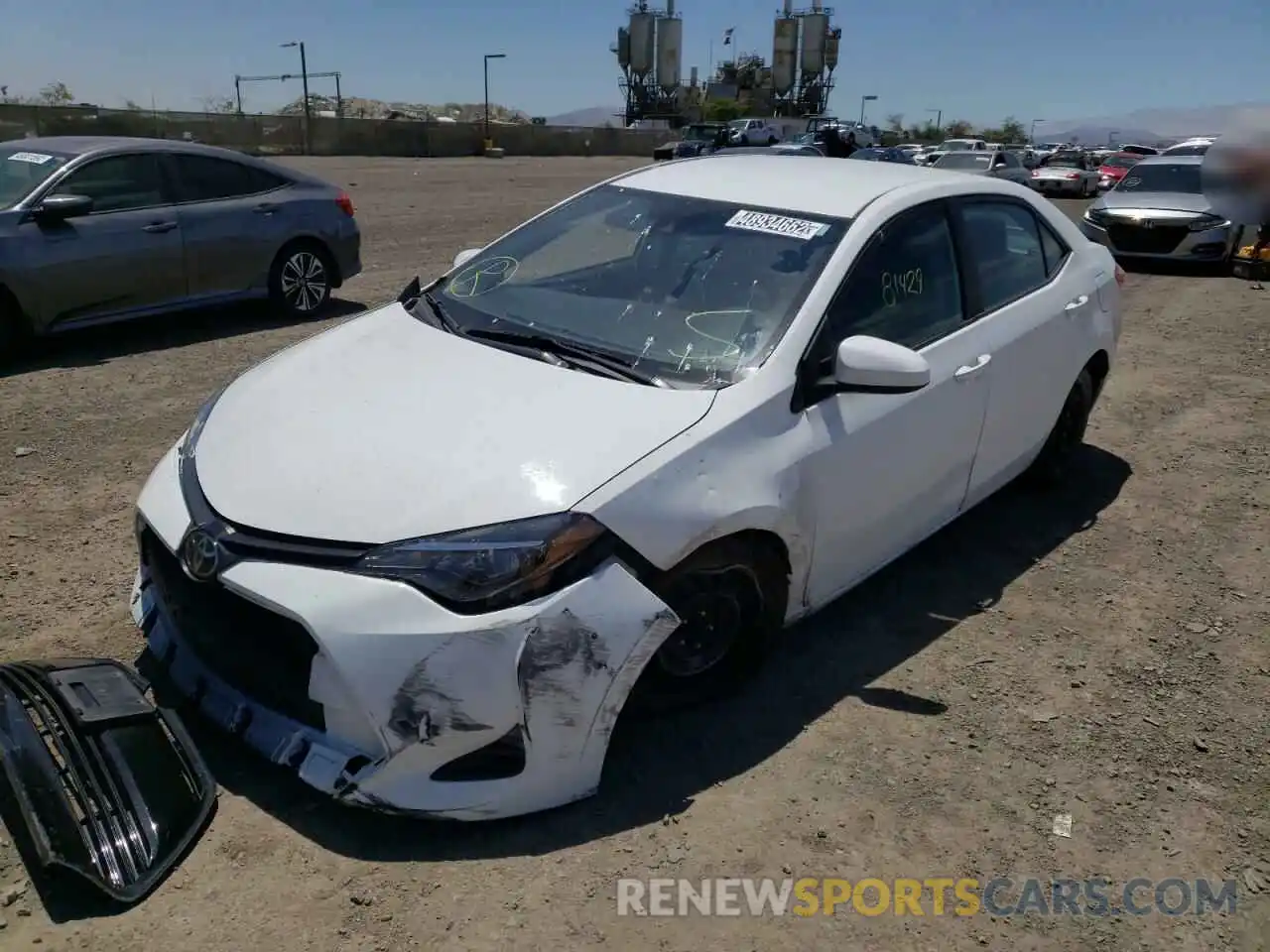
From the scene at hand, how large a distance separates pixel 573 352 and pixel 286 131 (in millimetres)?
37080

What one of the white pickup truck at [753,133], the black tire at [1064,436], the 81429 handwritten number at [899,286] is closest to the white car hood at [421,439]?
the 81429 handwritten number at [899,286]

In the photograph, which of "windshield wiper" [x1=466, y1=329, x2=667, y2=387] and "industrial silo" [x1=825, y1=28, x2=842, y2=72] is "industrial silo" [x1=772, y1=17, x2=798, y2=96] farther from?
"windshield wiper" [x1=466, y1=329, x2=667, y2=387]

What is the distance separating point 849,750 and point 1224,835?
106 centimetres

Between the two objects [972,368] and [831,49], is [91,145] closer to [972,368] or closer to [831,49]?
[972,368]

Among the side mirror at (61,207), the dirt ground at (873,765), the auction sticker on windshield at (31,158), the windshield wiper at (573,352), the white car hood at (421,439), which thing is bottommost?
the dirt ground at (873,765)

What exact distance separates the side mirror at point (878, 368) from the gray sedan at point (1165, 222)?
1125 centimetres

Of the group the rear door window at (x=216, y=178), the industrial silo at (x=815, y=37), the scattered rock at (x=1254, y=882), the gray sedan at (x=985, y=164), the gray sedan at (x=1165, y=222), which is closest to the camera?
the scattered rock at (x=1254, y=882)

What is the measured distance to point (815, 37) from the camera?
10019 cm

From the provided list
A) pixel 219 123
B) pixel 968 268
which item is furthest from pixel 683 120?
pixel 968 268

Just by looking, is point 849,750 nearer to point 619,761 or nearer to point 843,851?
point 843,851

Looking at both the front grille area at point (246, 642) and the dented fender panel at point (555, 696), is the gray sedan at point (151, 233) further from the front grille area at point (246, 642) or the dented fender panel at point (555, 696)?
the dented fender panel at point (555, 696)

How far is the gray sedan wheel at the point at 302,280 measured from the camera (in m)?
8.43

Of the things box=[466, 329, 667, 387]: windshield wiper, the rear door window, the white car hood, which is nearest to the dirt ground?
the white car hood

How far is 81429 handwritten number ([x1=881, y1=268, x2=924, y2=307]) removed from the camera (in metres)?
3.68
